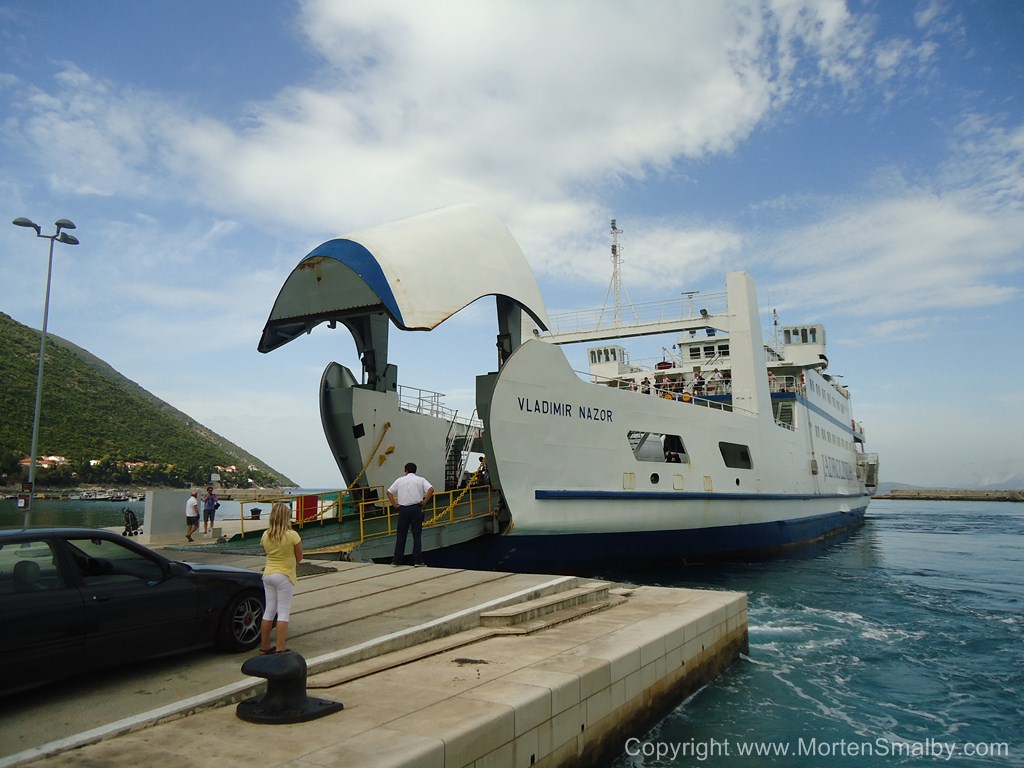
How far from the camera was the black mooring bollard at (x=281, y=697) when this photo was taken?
13.3 feet

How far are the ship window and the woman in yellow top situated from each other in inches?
627

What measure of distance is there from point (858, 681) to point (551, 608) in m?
3.99

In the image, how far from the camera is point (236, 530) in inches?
798

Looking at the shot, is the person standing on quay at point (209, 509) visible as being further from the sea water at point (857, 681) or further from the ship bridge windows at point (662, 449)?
the ship bridge windows at point (662, 449)

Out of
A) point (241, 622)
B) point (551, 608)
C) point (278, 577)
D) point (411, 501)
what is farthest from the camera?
point (411, 501)

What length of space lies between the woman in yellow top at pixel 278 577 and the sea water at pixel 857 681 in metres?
2.95

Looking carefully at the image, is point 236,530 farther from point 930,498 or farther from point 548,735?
point 930,498

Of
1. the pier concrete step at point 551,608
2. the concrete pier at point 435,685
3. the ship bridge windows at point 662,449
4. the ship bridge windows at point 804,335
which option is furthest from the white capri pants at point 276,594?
the ship bridge windows at point 804,335

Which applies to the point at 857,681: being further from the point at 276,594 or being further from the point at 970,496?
the point at 970,496

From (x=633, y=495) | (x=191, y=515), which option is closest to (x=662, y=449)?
(x=633, y=495)

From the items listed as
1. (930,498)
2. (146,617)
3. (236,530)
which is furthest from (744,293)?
(930,498)

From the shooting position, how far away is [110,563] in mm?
4730

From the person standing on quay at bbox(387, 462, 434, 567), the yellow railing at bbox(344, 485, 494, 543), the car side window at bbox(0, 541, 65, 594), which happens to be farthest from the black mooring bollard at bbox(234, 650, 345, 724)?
the yellow railing at bbox(344, 485, 494, 543)

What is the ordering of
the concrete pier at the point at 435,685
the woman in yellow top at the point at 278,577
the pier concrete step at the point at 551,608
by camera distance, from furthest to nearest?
the pier concrete step at the point at 551,608
the woman in yellow top at the point at 278,577
the concrete pier at the point at 435,685
